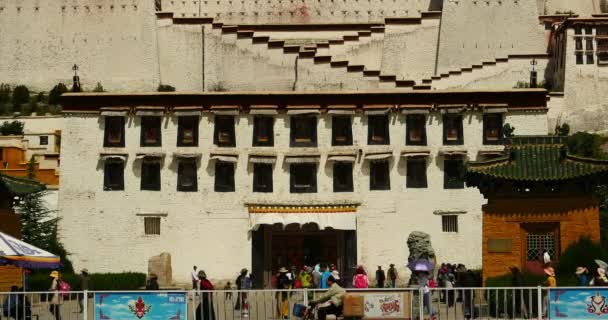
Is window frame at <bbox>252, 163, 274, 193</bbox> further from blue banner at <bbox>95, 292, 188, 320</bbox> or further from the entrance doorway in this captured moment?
blue banner at <bbox>95, 292, 188, 320</bbox>

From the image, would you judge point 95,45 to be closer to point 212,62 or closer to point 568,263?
point 212,62

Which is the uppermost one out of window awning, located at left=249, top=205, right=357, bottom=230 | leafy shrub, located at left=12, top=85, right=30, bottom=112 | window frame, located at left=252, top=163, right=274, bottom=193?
leafy shrub, located at left=12, top=85, right=30, bottom=112

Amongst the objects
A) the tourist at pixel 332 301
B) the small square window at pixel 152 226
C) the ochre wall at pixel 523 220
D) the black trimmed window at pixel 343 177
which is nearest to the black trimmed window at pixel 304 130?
the black trimmed window at pixel 343 177

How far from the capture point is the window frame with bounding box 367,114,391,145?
52812 mm

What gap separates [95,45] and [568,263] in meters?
56.6

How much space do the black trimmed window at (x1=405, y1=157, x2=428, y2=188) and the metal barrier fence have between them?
1945 cm

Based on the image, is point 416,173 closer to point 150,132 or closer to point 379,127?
point 379,127

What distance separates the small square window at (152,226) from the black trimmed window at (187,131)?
8.64ft

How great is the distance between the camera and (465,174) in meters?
39.1

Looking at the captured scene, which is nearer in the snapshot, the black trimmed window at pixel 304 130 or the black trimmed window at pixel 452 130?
the black trimmed window at pixel 452 130

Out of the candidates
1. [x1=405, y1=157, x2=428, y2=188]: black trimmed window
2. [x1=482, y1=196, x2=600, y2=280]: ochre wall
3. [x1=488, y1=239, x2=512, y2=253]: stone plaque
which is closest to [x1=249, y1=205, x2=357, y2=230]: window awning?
[x1=405, y1=157, x2=428, y2=188]: black trimmed window

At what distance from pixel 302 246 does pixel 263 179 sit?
2665 mm

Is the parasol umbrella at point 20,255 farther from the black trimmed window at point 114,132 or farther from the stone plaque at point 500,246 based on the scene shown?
the black trimmed window at point 114,132

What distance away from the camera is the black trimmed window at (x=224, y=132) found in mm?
52844
